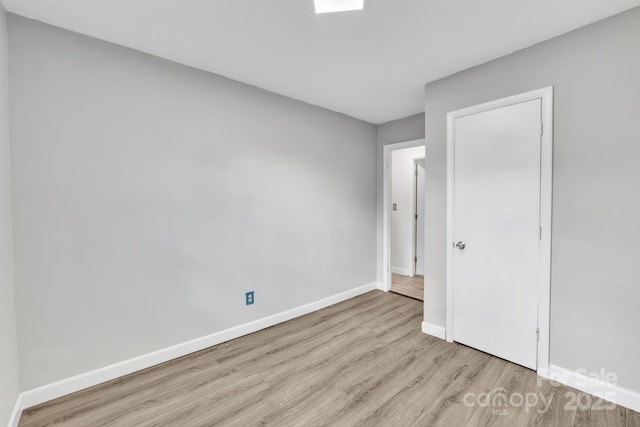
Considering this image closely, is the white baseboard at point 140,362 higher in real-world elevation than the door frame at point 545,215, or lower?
lower

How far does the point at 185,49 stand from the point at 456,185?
98.8 inches

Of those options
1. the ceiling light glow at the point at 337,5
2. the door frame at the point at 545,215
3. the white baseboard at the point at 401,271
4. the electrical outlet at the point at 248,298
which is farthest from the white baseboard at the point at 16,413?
the white baseboard at the point at 401,271

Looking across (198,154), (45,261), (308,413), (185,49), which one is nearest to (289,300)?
(308,413)

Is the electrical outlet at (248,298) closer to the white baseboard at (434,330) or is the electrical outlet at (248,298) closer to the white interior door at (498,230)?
the white baseboard at (434,330)

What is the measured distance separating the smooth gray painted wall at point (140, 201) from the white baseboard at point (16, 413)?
0.09m

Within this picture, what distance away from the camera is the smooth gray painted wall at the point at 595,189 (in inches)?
64.2

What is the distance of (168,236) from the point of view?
2.17 m

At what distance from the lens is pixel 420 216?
495 centimetres

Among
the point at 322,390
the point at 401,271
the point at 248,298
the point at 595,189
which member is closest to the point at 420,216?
the point at 401,271

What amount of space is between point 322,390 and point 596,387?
1.83 meters

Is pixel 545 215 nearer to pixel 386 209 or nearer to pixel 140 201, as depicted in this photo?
pixel 386 209

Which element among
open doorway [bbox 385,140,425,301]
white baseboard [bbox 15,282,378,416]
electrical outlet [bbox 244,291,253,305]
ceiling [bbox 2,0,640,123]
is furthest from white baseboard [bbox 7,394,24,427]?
open doorway [bbox 385,140,425,301]

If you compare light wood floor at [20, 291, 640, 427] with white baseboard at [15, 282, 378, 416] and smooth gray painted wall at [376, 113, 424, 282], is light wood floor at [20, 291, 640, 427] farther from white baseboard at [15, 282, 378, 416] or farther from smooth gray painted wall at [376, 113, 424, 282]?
smooth gray painted wall at [376, 113, 424, 282]

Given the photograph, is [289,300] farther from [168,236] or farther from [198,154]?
[198,154]
